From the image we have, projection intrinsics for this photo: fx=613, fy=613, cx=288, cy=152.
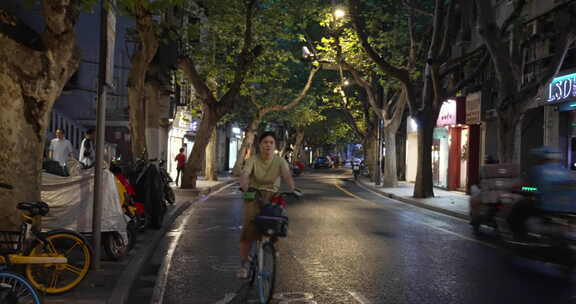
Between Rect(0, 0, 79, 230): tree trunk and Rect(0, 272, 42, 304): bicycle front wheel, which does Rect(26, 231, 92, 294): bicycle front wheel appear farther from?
Rect(0, 272, 42, 304): bicycle front wheel

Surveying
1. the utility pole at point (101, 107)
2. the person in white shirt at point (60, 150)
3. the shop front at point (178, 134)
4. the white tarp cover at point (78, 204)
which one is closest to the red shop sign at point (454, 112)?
the shop front at point (178, 134)

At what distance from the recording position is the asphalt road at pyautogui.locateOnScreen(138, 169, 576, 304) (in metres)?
6.95

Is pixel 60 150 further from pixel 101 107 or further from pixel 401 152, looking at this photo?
pixel 401 152

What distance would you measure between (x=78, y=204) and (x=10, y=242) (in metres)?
2.35

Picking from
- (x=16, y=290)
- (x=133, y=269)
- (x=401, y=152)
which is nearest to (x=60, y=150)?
(x=133, y=269)

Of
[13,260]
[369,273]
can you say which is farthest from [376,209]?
[13,260]

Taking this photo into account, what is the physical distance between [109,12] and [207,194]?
1769 centimetres

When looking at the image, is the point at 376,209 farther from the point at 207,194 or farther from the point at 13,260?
the point at 13,260

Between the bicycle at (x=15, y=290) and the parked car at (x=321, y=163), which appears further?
the parked car at (x=321, y=163)

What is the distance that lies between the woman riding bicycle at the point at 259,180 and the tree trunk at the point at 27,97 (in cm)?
240

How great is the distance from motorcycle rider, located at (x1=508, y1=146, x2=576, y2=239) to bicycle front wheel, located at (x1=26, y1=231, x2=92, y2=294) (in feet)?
20.2

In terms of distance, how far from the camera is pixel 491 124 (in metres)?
25.5

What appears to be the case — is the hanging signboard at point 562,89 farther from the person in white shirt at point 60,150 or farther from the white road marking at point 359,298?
the person in white shirt at point 60,150

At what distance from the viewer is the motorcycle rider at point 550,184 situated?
27.8ft
